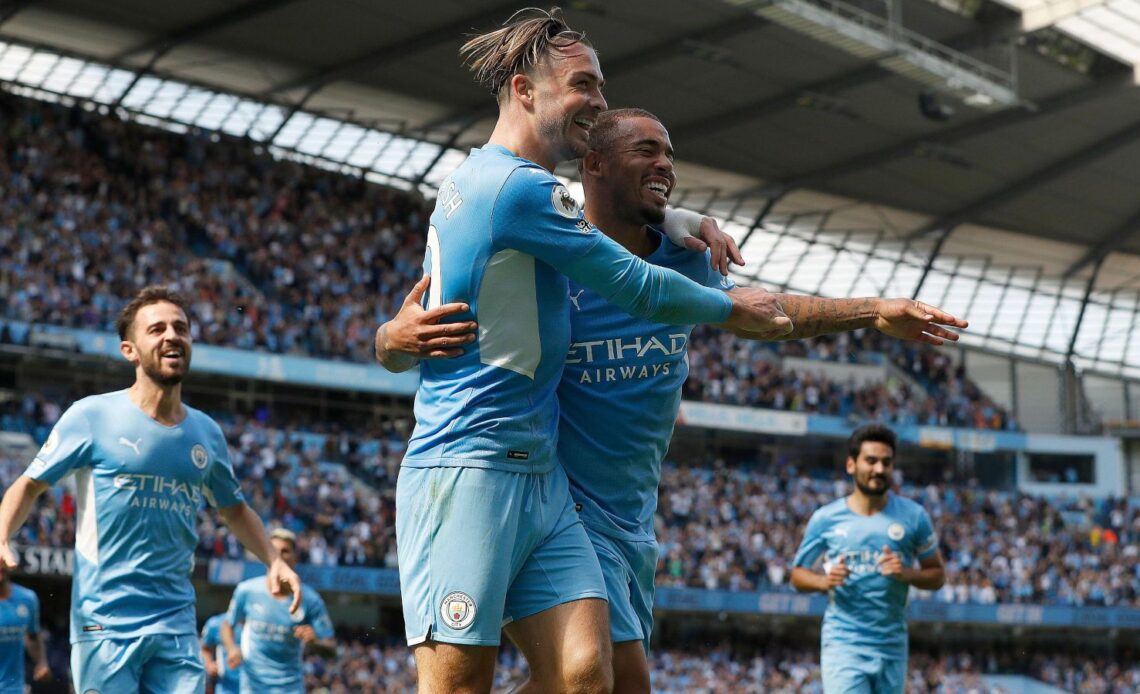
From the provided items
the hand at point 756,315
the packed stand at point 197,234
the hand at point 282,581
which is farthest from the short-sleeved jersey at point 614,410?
the packed stand at point 197,234

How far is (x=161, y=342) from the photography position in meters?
7.17

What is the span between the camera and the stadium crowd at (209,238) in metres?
30.1

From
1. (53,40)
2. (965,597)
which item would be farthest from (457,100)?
(965,597)

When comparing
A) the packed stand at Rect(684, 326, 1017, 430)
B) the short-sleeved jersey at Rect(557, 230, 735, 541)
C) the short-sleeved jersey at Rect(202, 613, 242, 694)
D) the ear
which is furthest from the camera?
the packed stand at Rect(684, 326, 1017, 430)

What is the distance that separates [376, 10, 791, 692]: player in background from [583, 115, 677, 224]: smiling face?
2.71 feet

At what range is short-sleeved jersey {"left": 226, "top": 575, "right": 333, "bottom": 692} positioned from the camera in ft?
42.9

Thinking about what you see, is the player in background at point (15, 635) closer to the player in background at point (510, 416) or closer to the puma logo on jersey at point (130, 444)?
the puma logo on jersey at point (130, 444)

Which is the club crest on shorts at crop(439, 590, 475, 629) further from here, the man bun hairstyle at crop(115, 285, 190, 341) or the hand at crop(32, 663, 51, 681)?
the hand at crop(32, 663, 51, 681)

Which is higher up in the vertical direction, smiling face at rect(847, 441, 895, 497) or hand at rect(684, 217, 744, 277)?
hand at rect(684, 217, 744, 277)

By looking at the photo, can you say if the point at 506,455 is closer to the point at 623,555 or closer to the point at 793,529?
the point at 623,555

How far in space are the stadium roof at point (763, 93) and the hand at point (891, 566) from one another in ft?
73.2

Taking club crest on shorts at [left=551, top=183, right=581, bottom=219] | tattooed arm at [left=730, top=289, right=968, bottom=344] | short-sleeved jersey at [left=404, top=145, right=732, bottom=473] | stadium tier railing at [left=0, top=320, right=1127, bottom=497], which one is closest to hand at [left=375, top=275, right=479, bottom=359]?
short-sleeved jersey at [left=404, top=145, right=732, bottom=473]

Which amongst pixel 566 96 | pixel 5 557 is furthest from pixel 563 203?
pixel 5 557

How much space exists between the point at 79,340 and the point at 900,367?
31644mm
